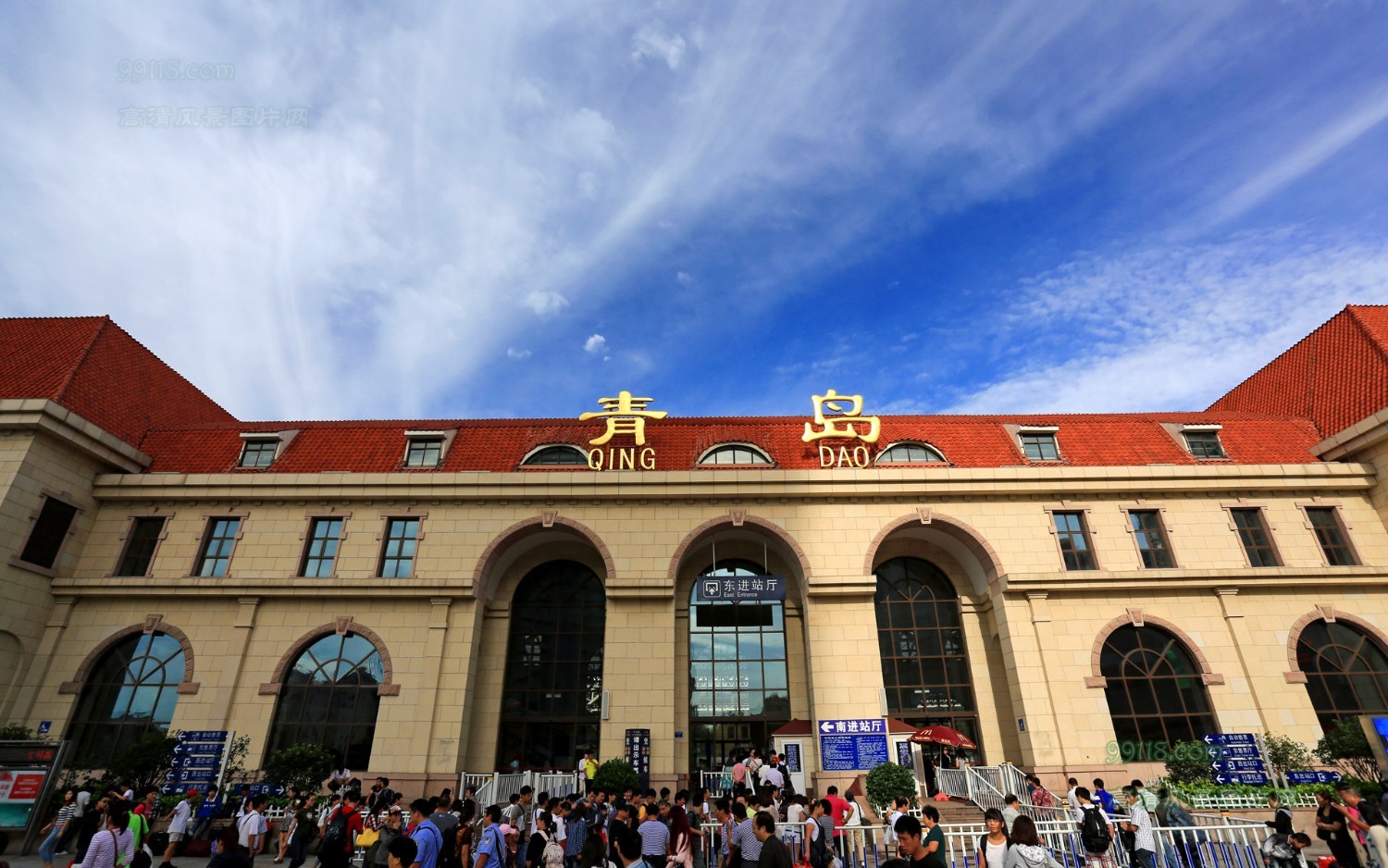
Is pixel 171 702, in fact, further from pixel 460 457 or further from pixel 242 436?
pixel 460 457

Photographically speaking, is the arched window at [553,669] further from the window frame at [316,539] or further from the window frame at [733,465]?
the window frame at [316,539]

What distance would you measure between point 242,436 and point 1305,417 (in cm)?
4149

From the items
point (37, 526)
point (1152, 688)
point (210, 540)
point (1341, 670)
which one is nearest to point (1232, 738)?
point (1152, 688)

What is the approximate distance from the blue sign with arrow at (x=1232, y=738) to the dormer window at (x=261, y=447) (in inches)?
1268

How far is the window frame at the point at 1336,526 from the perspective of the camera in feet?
75.4

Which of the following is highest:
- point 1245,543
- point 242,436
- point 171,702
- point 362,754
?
point 242,436

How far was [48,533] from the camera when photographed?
21969mm

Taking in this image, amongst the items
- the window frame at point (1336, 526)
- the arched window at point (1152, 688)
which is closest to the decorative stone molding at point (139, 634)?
the arched window at point (1152, 688)

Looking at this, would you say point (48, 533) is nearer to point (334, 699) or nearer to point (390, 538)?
point (390, 538)

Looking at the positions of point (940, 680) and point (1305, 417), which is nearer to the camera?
point (940, 680)

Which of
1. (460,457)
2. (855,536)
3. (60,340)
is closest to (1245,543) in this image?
(855,536)

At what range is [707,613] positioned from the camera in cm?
2461

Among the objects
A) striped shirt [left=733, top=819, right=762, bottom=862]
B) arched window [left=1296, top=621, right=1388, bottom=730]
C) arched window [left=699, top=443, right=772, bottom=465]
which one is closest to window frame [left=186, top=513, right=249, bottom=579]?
arched window [left=699, top=443, right=772, bottom=465]

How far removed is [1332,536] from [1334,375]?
24.3ft
